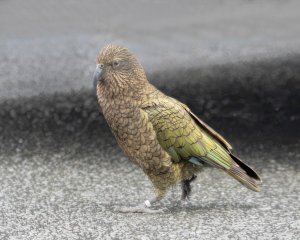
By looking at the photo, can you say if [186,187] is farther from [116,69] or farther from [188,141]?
[116,69]

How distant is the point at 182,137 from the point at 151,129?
188 millimetres

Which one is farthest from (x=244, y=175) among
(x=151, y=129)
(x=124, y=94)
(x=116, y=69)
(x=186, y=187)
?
(x=116, y=69)

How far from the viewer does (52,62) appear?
6566 mm

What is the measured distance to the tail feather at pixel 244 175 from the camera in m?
4.56

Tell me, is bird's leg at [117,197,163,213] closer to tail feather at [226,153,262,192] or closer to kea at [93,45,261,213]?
kea at [93,45,261,213]

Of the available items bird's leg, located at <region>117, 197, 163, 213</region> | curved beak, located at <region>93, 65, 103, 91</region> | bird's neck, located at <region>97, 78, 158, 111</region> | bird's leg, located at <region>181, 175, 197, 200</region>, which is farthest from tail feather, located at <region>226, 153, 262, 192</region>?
curved beak, located at <region>93, 65, 103, 91</region>

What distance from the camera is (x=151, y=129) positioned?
14.6 ft

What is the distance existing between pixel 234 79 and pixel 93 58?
124 cm

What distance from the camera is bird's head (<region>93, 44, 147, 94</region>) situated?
4516 mm

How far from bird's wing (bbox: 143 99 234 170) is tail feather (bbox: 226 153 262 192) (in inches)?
1.5

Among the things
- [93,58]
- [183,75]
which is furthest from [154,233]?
[93,58]

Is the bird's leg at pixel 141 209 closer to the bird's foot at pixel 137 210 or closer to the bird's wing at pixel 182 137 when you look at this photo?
the bird's foot at pixel 137 210

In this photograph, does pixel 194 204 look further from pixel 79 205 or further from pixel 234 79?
pixel 234 79

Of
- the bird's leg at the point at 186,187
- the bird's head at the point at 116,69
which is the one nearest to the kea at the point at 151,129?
the bird's head at the point at 116,69
